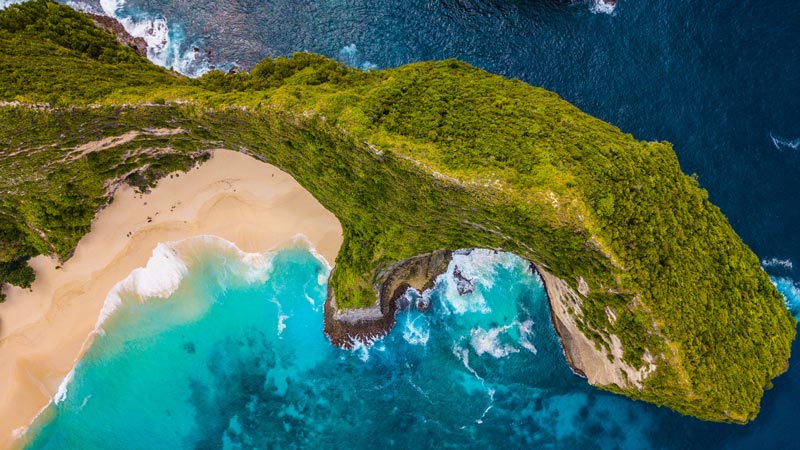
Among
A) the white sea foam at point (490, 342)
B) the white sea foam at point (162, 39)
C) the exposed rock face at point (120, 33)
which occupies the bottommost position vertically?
the white sea foam at point (490, 342)

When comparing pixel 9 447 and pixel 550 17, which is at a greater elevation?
pixel 550 17

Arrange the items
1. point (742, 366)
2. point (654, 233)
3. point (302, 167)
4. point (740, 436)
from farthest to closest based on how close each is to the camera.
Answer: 1. point (740, 436)
2. point (302, 167)
3. point (742, 366)
4. point (654, 233)

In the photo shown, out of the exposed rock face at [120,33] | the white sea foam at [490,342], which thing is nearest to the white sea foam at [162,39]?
the exposed rock face at [120,33]

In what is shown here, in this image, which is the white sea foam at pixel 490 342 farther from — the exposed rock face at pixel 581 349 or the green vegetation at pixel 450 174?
the green vegetation at pixel 450 174

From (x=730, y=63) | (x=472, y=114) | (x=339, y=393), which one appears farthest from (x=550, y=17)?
(x=339, y=393)

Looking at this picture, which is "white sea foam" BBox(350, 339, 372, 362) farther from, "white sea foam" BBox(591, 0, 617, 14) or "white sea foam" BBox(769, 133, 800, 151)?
"white sea foam" BBox(769, 133, 800, 151)

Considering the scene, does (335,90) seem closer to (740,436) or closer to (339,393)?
(339,393)

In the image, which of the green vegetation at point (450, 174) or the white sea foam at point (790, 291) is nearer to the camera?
the green vegetation at point (450, 174)
